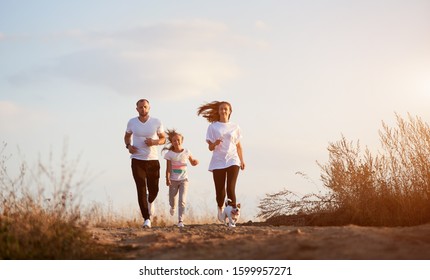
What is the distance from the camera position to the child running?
423 inches

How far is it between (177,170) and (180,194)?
1.31ft

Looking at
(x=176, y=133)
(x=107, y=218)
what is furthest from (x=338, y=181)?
(x=107, y=218)

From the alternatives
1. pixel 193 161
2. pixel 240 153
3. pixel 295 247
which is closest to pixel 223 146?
pixel 240 153

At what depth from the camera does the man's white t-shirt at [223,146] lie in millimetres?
9609

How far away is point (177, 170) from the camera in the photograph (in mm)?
10805

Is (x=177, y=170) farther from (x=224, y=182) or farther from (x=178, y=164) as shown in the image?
(x=224, y=182)

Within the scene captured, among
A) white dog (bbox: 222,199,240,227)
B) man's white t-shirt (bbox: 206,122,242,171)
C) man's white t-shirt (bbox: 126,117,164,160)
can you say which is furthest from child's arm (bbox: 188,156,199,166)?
white dog (bbox: 222,199,240,227)

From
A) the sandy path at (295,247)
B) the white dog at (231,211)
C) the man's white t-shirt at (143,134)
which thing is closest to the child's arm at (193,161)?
the man's white t-shirt at (143,134)

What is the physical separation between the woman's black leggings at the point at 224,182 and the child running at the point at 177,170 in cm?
114

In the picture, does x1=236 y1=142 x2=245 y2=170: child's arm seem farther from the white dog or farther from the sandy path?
the sandy path

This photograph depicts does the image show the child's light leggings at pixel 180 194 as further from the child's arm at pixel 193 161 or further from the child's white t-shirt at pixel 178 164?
the child's arm at pixel 193 161

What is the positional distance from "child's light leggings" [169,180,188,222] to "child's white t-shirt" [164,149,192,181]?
0.09 metres
